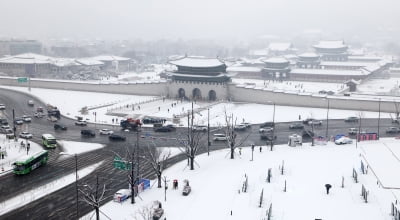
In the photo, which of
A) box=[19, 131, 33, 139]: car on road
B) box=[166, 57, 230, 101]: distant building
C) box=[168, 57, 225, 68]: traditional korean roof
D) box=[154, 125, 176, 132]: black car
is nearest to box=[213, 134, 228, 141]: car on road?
box=[154, 125, 176, 132]: black car

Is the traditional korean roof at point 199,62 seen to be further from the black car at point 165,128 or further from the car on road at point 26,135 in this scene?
the car on road at point 26,135

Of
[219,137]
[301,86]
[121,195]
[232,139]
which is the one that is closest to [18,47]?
[301,86]

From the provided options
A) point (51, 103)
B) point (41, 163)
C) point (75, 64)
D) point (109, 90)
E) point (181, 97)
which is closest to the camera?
point (41, 163)

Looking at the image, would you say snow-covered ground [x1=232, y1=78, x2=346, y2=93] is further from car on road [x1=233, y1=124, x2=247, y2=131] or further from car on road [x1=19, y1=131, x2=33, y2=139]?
car on road [x1=19, y1=131, x2=33, y2=139]

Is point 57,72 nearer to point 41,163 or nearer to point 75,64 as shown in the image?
point 75,64

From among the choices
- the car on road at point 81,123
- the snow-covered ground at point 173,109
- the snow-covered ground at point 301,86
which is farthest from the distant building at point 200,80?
A: the car on road at point 81,123

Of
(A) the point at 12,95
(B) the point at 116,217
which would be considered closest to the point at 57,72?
(A) the point at 12,95
